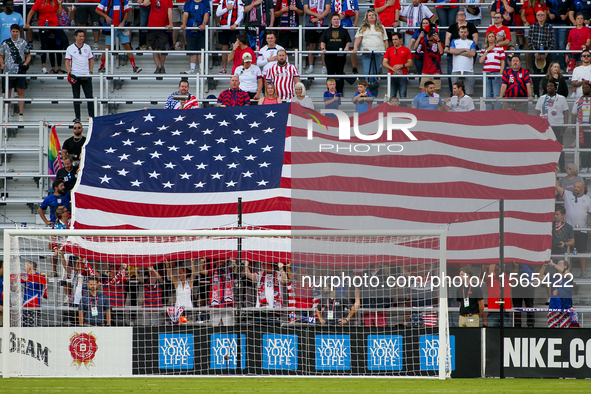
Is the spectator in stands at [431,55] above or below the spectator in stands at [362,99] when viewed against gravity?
above

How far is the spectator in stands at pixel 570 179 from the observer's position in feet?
44.8

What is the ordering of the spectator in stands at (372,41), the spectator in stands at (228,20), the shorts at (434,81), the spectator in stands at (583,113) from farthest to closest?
the spectator in stands at (228,20) < the spectator in stands at (372,41) < the shorts at (434,81) < the spectator in stands at (583,113)

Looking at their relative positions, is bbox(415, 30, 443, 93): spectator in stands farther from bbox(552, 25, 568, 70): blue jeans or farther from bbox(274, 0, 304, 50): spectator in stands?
bbox(274, 0, 304, 50): spectator in stands

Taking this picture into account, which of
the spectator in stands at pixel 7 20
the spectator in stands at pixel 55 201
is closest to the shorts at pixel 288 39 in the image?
the spectator in stands at pixel 7 20

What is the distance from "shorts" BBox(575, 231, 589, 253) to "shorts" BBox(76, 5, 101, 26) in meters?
12.1

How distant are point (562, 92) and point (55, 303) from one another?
1038 cm

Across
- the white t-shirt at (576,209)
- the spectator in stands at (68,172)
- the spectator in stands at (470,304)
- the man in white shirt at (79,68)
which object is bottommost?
the spectator in stands at (470,304)

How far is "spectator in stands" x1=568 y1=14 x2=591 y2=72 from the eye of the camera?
16.9 m

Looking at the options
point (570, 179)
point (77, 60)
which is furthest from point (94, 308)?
point (570, 179)

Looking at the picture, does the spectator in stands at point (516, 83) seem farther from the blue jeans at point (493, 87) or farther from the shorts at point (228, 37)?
the shorts at point (228, 37)

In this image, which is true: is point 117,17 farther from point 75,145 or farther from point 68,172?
point 68,172

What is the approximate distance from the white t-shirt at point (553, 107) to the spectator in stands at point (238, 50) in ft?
19.6

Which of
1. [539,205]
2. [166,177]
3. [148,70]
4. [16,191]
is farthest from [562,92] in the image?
[16,191]

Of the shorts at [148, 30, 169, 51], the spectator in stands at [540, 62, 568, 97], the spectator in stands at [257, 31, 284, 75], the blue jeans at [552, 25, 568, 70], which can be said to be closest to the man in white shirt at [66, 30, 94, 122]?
the shorts at [148, 30, 169, 51]
